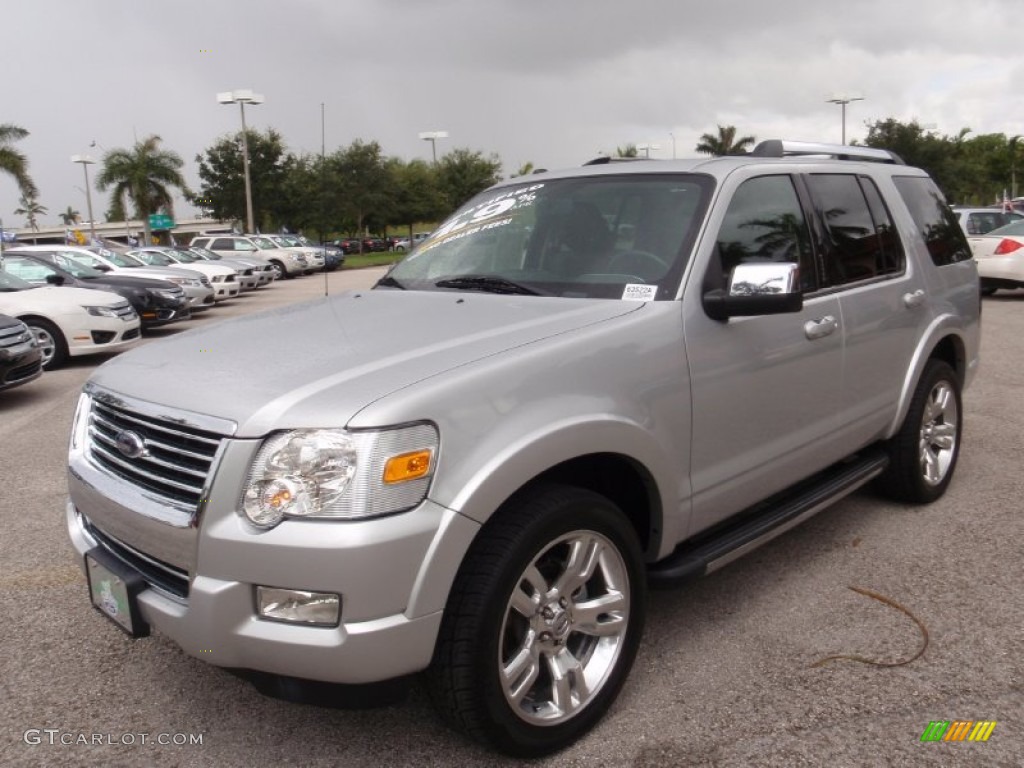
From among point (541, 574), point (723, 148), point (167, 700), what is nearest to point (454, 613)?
point (541, 574)

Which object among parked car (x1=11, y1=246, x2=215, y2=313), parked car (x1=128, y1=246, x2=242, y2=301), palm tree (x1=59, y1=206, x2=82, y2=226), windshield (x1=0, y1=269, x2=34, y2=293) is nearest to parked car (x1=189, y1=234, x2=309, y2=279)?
parked car (x1=128, y1=246, x2=242, y2=301)

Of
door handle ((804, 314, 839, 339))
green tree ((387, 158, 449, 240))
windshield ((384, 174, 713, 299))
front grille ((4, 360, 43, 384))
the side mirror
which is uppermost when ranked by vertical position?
green tree ((387, 158, 449, 240))

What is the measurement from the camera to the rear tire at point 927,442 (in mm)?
4445

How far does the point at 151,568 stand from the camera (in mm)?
2527

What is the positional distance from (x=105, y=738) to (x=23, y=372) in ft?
20.9

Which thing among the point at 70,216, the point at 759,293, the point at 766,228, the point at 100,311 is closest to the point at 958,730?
the point at 759,293

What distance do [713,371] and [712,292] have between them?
279 mm

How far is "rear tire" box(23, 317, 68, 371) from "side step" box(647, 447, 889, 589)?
30.7 ft

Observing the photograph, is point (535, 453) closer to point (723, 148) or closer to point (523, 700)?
point (523, 700)

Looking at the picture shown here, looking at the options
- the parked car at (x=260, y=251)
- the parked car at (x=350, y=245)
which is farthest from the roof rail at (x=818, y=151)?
the parked car at (x=350, y=245)

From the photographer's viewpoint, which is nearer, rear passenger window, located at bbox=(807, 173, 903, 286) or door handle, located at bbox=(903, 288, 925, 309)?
rear passenger window, located at bbox=(807, 173, 903, 286)

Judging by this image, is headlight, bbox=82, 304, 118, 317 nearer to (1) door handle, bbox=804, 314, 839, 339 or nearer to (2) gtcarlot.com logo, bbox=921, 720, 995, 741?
(1) door handle, bbox=804, 314, 839, 339

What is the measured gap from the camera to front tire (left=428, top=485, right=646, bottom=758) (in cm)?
234

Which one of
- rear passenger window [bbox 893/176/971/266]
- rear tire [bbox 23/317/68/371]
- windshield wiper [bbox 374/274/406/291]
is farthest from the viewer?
rear tire [bbox 23/317/68/371]
